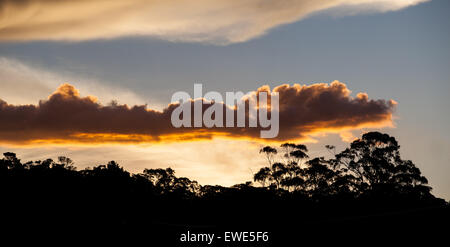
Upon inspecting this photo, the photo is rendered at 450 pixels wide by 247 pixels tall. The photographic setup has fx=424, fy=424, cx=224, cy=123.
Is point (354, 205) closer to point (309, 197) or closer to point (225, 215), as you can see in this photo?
point (309, 197)

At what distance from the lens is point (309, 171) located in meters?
Answer: 63.3

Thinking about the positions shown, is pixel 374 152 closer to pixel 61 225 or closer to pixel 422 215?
A: pixel 422 215

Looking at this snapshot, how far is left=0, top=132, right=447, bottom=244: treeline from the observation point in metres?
46.2

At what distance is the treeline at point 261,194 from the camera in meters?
46.2

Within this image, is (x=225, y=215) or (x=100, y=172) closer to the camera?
(x=225, y=215)

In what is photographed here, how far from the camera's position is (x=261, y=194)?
6303 centimetres

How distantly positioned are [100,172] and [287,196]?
30.0m

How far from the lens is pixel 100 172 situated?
224ft

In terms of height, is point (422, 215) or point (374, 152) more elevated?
point (374, 152)
